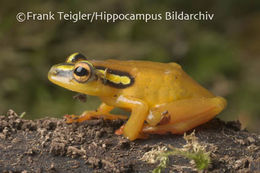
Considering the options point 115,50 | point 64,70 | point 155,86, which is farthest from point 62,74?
point 115,50

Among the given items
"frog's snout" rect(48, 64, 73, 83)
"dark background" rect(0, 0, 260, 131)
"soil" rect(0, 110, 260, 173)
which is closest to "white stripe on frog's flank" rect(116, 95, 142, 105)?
"soil" rect(0, 110, 260, 173)

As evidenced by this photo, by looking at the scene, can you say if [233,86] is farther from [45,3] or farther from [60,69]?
Answer: [60,69]

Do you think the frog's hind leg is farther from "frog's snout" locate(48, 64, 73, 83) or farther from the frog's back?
"frog's snout" locate(48, 64, 73, 83)

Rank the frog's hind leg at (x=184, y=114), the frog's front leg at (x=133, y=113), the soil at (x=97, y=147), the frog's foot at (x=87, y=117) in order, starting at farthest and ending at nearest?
the frog's foot at (x=87, y=117)
the frog's hind leg at (x=184, y=114)
the frog's front leg at (x=133, y=113)
the soil at (x=97, y=147)

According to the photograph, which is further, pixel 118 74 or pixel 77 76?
pixel 118 74

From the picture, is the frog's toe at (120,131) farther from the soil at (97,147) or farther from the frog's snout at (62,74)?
the frog's snout at (62,74)

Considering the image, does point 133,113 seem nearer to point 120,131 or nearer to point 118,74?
point 120,131

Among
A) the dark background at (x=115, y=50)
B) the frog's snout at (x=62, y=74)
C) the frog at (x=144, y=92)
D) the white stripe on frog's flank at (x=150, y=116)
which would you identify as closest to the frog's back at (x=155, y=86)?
the frog at (x=144, y=92)
